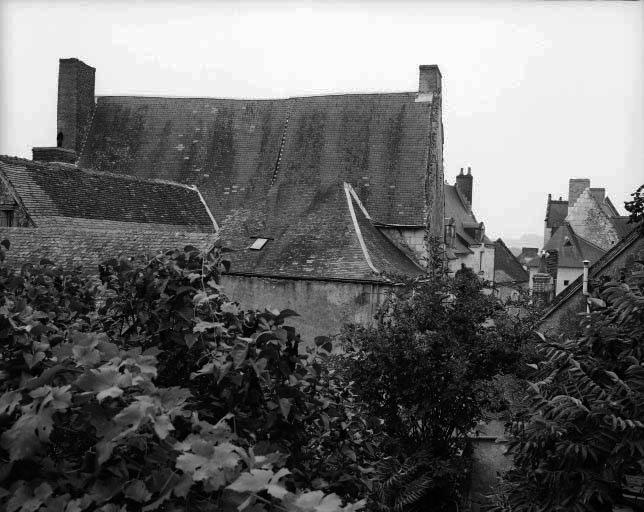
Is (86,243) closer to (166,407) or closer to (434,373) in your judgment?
(434,373)

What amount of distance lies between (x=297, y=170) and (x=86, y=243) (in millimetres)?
12725

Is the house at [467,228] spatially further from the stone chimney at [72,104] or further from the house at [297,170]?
the stone chimney at [72,104]

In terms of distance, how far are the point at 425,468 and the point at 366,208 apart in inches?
472

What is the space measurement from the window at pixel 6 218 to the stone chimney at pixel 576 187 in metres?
42.0

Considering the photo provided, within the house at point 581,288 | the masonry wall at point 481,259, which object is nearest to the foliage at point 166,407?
the house at point 581,288

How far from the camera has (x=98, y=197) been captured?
19609mm

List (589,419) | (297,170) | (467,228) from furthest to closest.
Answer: (467,228)
(297,170)
(589,419)

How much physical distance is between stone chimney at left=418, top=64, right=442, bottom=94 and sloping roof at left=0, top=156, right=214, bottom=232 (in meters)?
8.70

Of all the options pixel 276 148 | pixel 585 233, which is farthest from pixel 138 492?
pixel 585 233

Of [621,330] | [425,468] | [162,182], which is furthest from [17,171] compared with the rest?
[621,330]

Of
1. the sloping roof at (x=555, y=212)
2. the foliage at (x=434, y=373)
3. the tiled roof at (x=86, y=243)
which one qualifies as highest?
the sloping roof at (x=555, y=212)

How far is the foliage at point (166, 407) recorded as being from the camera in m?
2.90

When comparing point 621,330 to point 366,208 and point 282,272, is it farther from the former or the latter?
point 366,208

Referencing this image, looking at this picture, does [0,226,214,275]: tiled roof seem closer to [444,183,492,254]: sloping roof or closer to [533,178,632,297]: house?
[533,178,632,297]: house
